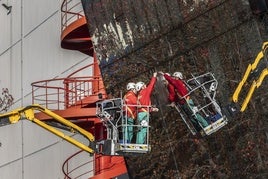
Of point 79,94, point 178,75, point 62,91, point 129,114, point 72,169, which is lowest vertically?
point 72,169

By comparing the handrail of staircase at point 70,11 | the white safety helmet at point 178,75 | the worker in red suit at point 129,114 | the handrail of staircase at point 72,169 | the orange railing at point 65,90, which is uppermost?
the handrail of staircase at point 70,11

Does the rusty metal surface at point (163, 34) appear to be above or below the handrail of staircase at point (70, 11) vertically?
below

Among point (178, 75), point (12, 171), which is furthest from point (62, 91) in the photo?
point (178, 75)

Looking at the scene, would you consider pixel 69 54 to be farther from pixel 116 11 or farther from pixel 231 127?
pixel 231 127

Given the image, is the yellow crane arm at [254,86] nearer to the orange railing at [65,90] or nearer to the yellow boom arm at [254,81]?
the yellow boom arm at [254,81]

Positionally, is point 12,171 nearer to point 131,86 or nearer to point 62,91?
point 62,91

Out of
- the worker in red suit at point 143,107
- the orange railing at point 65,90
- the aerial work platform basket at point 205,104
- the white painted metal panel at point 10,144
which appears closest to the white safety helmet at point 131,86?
the worker in red suit at point 143,107
